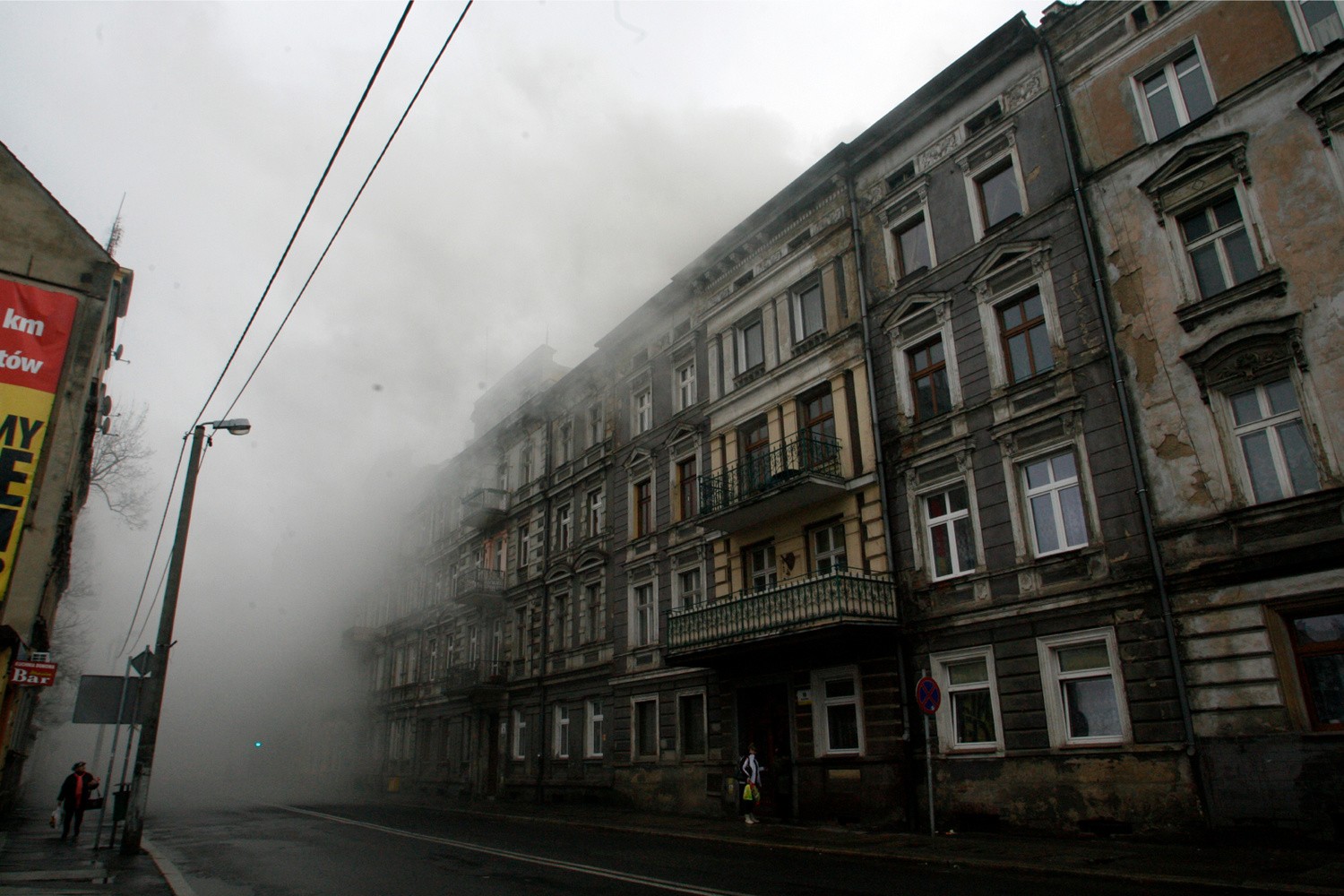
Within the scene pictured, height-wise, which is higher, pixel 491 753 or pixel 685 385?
pixel 685 385

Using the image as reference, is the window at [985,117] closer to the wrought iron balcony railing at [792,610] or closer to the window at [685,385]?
the wrought iron balcony railing at [792,610]

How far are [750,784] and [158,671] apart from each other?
11.8 m

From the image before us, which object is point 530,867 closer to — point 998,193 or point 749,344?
point 998,193

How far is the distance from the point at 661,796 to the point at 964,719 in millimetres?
9935

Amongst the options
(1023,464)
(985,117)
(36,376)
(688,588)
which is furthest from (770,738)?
(36,376)

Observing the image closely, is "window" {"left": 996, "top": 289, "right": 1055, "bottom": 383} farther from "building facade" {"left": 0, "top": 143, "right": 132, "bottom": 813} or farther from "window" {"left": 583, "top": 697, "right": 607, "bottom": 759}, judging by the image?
"building facade" {"left": 0, "top": 143, "right": 132, "bottom": 813}

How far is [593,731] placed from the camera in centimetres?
2602

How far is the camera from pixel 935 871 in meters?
10.3

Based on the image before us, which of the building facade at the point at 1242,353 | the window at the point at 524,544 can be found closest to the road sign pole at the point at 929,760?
the building facade at the point at 1242,353

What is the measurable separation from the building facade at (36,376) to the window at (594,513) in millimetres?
14892

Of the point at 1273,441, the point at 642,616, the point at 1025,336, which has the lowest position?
the point at 642,616

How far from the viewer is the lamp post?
1320cm

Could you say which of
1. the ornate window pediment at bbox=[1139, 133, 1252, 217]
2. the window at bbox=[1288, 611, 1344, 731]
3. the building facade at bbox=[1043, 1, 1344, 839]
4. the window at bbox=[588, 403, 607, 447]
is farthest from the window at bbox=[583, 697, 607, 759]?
the ornate window pediment at bbox=[1139, 133, 1252, 217]

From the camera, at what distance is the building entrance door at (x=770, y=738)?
1819 centimetres
